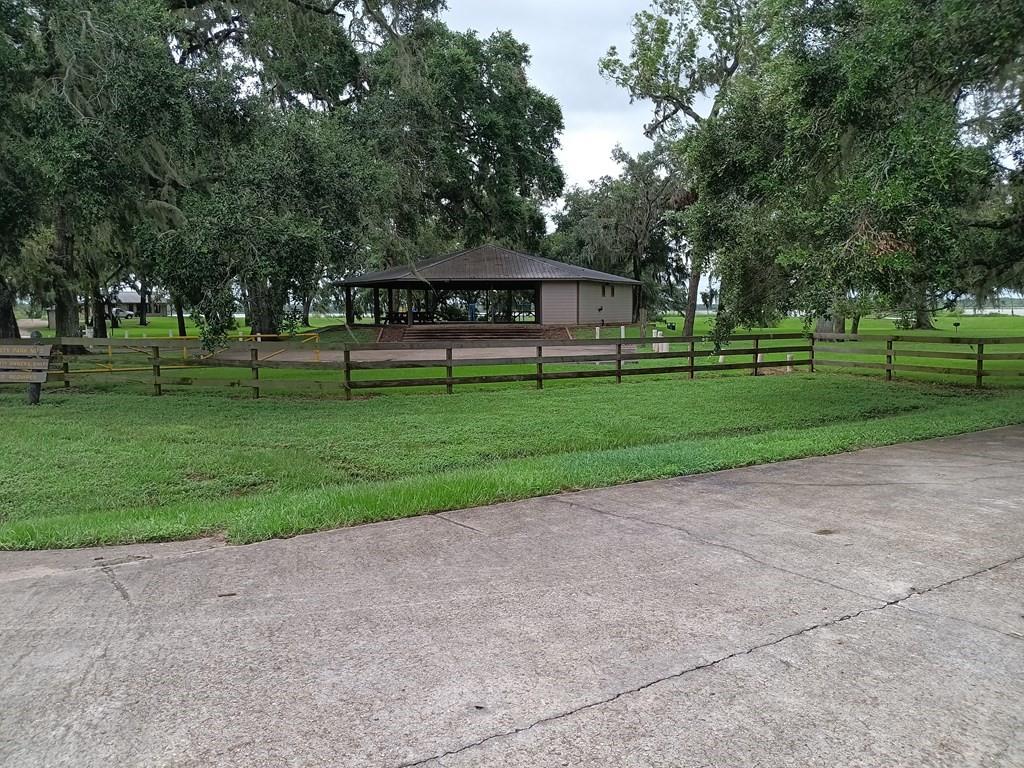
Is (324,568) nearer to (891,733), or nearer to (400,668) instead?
(400,668)

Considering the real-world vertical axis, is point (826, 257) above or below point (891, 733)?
above

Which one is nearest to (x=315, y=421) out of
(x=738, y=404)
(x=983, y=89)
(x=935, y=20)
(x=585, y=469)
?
(x=585, y=469)

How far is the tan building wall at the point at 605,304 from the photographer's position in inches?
1361

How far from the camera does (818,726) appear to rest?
248cm

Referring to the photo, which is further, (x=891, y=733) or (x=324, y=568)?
(x=324, y=568)

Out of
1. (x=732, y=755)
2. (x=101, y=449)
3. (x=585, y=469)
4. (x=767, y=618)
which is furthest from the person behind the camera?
(x=101, y=449)

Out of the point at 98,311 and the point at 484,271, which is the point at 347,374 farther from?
the point at 98,311

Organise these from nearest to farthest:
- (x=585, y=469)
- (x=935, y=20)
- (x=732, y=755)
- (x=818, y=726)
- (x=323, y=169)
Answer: (x=732, y=755) → (x=818, y=726) → (x=585, y=469) → (x=935, y=20) → (x=323, y=169)

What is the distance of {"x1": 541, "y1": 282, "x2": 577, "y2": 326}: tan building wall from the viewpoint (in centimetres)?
3369

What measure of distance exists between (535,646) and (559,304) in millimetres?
31343

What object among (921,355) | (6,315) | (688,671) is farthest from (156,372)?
(921,355)

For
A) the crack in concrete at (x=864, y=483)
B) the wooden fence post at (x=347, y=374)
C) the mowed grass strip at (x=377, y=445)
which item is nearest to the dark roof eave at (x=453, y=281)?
the mowed grass strip at (x=377, y=445)

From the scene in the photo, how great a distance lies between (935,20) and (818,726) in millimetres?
10628

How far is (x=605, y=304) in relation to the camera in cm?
3612
